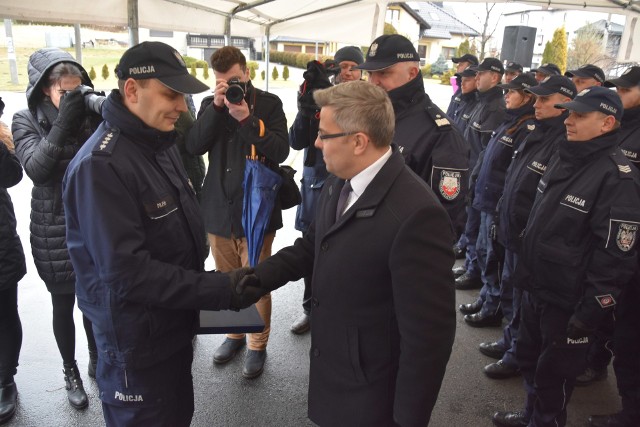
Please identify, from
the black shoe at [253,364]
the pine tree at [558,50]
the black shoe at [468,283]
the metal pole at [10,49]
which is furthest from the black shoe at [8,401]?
the pine tree at [558,50]

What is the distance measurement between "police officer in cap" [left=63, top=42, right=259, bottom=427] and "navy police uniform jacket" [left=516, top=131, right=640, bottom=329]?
1717 mm

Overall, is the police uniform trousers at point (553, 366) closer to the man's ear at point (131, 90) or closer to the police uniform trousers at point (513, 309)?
the police uniform trousers at point (513, 309)

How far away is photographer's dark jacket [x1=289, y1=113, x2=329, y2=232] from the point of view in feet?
11.7

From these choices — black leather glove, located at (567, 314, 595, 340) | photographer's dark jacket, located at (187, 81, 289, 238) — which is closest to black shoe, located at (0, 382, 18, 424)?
photographer's dark jacket, located at (187, 81, 289, 238)

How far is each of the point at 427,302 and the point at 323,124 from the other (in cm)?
72

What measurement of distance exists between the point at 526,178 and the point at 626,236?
0.97m

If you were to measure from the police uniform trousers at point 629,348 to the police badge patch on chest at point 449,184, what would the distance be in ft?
4.45

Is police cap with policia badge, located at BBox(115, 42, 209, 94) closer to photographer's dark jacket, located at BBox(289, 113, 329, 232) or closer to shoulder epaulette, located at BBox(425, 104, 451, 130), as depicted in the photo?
shoulder epaulette, located at BBox(425, 104, 451, 130)

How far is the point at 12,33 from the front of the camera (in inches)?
197

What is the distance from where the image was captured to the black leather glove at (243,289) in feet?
6.11

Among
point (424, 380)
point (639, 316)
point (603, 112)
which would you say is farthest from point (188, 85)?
point (639, 316)

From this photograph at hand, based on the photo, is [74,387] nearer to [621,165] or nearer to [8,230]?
[8,230]

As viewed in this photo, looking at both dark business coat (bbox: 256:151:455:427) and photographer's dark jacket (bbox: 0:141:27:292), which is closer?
dark business coat (bbox: 256:151:455:427)

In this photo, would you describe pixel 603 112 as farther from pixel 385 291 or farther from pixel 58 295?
pixel 58 295
